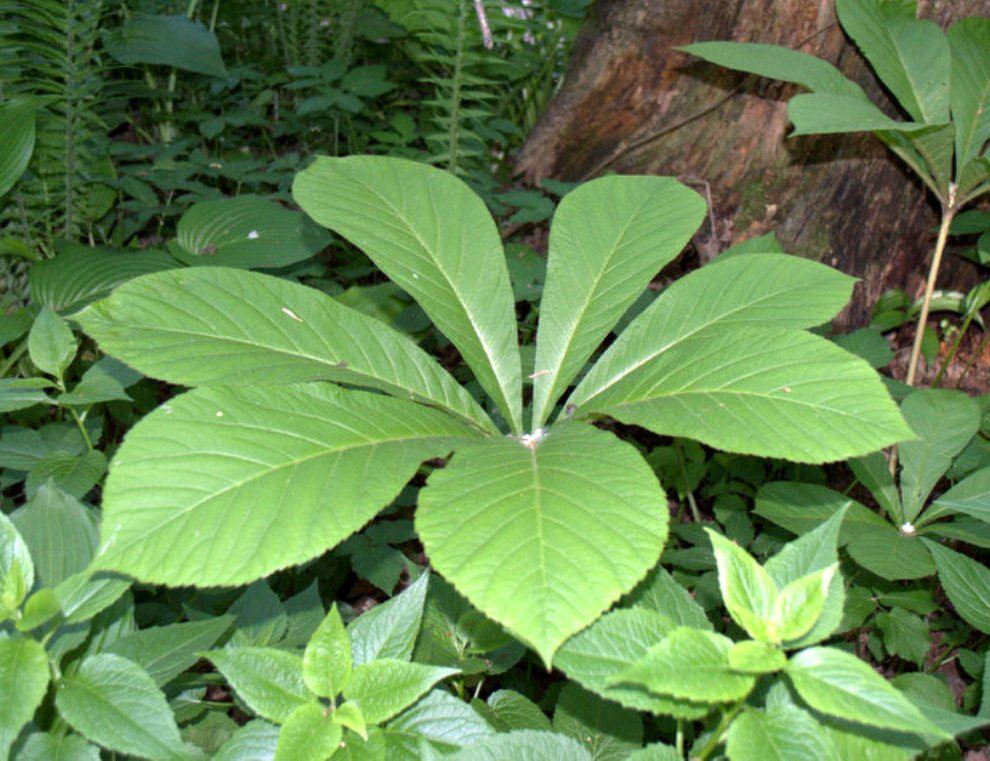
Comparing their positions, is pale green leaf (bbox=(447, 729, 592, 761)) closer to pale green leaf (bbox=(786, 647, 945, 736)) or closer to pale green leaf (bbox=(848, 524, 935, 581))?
pale green leaf (bbox=(786, 647, 945, 736))

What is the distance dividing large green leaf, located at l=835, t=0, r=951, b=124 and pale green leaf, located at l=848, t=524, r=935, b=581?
0.97 metres

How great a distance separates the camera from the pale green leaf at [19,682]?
1016mm

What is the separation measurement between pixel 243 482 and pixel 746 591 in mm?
596

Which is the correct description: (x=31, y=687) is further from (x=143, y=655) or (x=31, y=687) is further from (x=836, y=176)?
(x=836, y=176)

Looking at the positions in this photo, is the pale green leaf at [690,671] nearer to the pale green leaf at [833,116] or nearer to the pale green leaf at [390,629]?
the pale green leaf at [390,629]

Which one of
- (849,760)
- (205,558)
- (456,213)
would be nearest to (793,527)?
(849,760)

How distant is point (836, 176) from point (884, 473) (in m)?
1.24

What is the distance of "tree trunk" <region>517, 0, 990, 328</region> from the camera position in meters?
2.72

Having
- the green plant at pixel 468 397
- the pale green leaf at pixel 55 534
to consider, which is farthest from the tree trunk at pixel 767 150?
the pale green leaf at pixel 55 534

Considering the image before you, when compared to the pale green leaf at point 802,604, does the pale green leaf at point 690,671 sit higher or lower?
lower

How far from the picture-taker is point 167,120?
4.07 m

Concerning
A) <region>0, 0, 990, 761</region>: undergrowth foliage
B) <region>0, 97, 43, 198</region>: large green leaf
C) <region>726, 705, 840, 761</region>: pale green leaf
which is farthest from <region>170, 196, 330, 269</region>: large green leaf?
<region>726, 705, 840, 761</region>: pale green leaf

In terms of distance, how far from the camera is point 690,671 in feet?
3.05

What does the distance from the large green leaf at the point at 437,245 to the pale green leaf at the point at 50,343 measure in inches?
28.3
